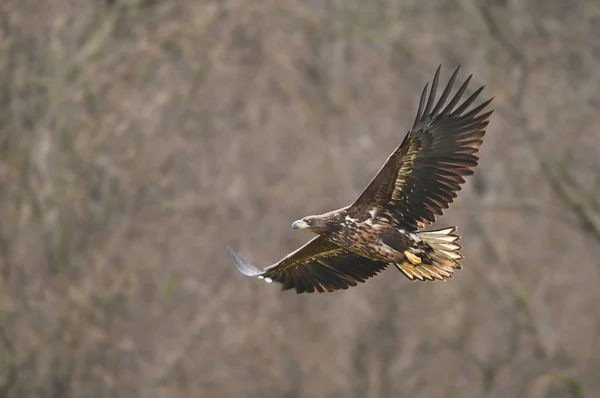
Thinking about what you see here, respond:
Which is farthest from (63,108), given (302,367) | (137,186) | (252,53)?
(302,367)

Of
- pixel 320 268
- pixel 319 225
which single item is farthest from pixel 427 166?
pixel 320 268

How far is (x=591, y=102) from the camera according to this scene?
663 inches

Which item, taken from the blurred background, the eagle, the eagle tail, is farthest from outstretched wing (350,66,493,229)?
the blurred background

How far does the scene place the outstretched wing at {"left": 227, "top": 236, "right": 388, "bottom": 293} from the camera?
891 cm

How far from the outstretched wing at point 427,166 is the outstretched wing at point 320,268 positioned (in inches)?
31.2

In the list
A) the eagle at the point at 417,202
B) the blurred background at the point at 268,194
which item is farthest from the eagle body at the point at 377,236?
the blurred background at the point at 268,194

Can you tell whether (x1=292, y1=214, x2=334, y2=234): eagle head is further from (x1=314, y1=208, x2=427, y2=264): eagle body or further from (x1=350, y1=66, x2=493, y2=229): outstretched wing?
(x1=350, y1=66, x2=493, y2=229): outstretched wing

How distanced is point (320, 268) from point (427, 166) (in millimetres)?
1309

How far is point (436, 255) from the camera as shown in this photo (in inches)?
317

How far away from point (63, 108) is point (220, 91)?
2.16 metres

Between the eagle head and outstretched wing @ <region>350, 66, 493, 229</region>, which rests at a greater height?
outstretched wing @ <region>350, 66, 493, 229</region>

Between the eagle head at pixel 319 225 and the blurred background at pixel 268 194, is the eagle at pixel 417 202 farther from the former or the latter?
the blurred background at pixel 268 194

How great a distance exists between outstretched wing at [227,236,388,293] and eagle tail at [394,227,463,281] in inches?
30.4

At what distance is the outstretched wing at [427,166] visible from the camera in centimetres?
791
